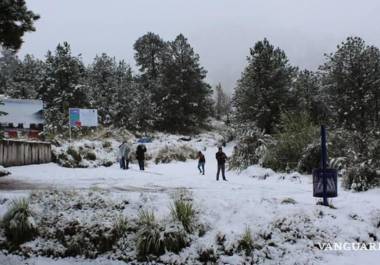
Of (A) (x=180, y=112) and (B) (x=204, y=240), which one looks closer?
(B) (x=204, y=240)

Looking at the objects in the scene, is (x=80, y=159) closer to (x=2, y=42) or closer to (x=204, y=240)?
(x=2, y=42)

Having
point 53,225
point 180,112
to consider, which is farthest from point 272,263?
point 180,112

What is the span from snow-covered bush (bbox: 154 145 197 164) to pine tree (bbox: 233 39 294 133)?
726 cm

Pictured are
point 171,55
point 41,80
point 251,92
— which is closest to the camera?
point 251,92

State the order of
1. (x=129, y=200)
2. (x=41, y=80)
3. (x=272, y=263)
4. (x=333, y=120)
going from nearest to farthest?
(x=272, y=263) → (x=129, y=200) → (x=333, y=120) → (x=41, y=80)

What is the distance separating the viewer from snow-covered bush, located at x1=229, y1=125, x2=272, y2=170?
26.0 meters

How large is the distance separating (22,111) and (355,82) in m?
26.5

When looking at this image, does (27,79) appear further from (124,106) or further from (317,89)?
(317,89)

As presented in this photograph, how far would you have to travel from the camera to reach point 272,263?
8344 mm

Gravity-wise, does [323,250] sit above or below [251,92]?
below

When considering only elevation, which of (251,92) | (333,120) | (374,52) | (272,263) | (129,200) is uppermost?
(374,52)

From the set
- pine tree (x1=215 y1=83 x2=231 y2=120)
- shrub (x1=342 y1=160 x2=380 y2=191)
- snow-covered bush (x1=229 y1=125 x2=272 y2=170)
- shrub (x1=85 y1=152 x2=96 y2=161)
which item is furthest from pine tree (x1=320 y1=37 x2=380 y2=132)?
pine tree (x1=215 y1=83 x2=231 y2=120)

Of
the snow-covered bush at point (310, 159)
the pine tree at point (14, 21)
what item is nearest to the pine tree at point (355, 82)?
the snow-covered bush at point (310, 159)

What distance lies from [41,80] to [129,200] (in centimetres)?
4820
